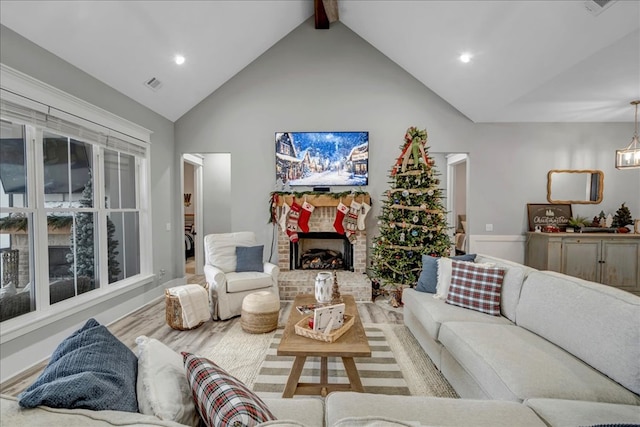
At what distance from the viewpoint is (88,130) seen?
3.01 m

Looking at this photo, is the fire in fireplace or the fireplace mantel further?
the fire in fireplace

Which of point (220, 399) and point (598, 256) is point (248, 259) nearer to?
point (220, 399)

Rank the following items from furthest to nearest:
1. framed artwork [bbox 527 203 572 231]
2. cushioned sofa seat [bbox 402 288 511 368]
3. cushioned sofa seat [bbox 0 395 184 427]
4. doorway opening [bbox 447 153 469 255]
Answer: doorway opening [bbox 447 153 469 255] → framed artwork [bbox 527 203 572 231] → cushioned sofa seat [bbox 402 288 511 368] → cushioned sofa seat [bbox 0 395 184 427]

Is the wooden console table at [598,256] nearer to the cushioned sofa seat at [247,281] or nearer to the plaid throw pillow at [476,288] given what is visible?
the plaid throw pillow at [476,288]

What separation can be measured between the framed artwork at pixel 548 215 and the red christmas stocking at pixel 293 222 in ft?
11.6

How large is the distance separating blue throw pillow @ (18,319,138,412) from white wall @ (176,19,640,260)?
3.79m

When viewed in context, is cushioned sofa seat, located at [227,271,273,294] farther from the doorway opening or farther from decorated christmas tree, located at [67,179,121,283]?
the doorway opening

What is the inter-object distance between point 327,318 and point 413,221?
6.90 ft

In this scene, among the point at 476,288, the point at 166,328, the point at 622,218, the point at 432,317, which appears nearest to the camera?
the point at 432,317

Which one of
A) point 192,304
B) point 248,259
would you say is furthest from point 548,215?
point 192,304

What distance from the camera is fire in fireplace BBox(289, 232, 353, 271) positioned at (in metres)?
4.65

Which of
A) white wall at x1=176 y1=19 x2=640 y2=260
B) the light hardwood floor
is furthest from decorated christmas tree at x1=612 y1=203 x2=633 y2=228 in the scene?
the light hardwood floor

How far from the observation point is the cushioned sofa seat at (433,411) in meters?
1.16

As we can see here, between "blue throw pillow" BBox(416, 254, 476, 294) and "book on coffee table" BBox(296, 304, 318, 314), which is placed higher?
"blue throw pillow" BBox(416, 254, 476, 294)
